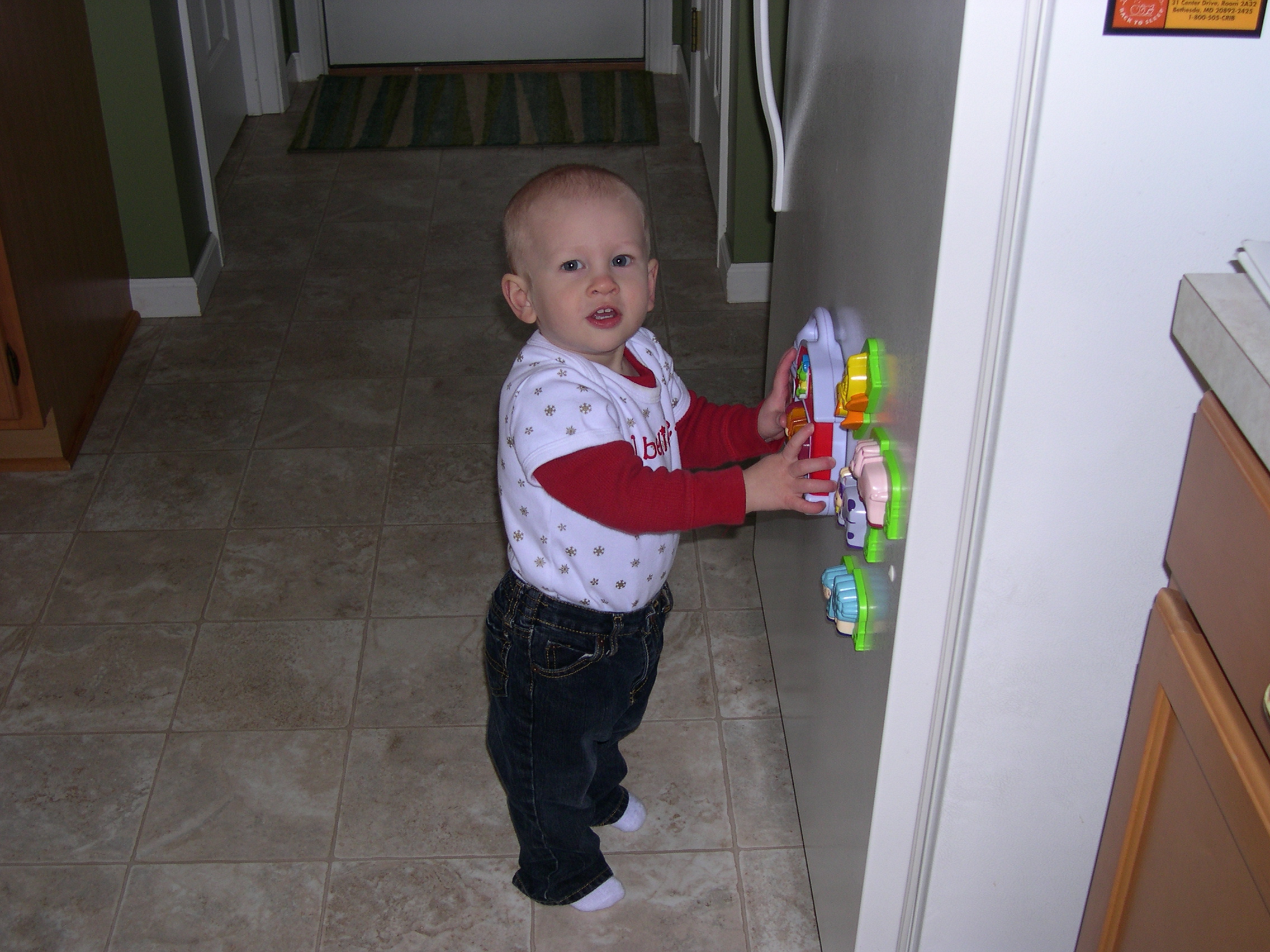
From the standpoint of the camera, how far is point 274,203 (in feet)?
11.8

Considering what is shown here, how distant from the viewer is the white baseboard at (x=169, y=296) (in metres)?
2.96

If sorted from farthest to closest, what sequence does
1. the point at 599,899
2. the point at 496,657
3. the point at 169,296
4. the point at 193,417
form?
the point at 169,296
the point at 193,417
the point at 599,899
the point at 496,657

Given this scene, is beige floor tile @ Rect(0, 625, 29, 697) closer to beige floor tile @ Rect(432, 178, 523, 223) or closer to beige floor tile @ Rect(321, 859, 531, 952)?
beige floor tile @ Rect(321, 859, 531, 952)

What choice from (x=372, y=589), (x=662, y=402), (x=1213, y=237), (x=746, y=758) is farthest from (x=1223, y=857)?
(x=372, y=589)

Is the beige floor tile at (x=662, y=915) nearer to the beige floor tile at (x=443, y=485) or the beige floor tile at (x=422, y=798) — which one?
the beige floor tile at (x=422, y=798)

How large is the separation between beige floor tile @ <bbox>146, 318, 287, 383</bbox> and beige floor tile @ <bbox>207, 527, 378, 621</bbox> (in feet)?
2.03

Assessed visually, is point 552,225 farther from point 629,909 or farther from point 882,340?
point 629,909

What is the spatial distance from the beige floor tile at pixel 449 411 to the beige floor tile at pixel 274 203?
1.04 metres

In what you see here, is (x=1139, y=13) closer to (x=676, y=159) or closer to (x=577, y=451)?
(x=577, y=451)

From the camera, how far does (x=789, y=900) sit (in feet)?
5.10

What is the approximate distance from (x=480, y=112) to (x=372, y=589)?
8.30 feet

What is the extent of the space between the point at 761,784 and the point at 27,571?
127 centimetres

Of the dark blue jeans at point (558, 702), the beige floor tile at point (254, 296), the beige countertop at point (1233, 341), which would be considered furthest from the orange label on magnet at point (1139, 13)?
the beige floor tile at point (254, 296)

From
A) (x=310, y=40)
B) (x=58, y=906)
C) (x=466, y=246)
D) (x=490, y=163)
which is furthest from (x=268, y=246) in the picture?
(x=58, y=906)
